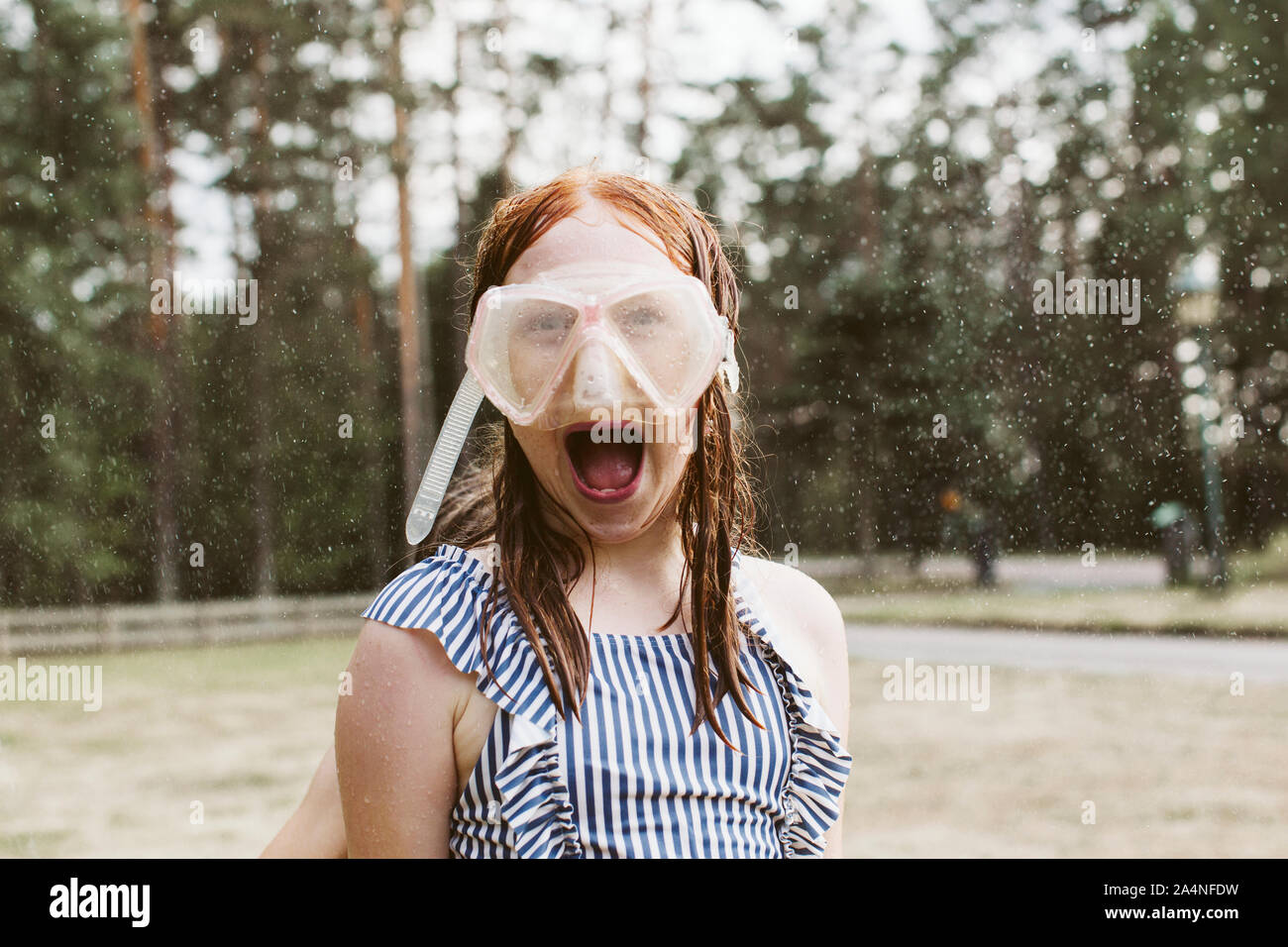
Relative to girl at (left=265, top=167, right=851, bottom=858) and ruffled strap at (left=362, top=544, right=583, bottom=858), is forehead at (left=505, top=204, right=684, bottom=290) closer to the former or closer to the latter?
girl at (left=265, top=167, right=851, bottom=858)

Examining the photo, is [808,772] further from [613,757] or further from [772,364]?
[772,364]

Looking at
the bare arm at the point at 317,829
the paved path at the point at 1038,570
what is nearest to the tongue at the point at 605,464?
the bare arm at the point at 317,829

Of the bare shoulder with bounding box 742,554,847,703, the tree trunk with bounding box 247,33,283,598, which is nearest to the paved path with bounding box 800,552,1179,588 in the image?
the tree trunk with bounding box 247,33,283,598

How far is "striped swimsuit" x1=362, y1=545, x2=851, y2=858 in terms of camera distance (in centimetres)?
80

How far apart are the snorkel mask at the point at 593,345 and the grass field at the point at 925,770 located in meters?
2.67

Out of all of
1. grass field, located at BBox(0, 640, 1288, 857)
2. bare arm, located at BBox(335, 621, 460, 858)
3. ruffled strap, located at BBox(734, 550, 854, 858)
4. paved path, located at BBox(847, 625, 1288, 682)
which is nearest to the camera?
bare arm, located at BBox(335, 621, 460, 858)

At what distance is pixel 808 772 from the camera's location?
908 mm

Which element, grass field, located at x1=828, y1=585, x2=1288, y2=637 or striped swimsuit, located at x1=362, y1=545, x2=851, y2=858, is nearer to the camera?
striped swimsuit, located at x1=362, y1=545, x2=851, y2=858

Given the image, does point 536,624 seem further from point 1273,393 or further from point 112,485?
point 112,485

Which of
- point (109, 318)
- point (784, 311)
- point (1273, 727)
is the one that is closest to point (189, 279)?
point (109, 318)

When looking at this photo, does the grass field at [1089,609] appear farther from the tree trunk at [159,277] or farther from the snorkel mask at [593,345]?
the snorkel mask at [593,345]

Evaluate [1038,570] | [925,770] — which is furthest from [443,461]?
[1038,570]

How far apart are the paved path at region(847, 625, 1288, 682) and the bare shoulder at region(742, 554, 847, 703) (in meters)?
5.16
